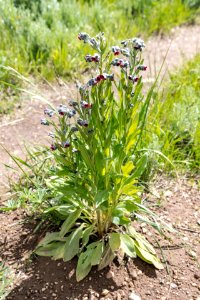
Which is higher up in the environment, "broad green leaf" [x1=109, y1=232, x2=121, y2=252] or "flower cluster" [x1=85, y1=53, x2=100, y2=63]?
"flower cluster" [x1=85, y1=53, x2=100, y2=63]

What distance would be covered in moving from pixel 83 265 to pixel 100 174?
0.55 meters

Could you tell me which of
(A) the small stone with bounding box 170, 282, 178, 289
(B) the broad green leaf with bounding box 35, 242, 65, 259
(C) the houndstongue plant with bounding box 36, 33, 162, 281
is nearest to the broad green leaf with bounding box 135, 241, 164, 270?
(C) the houndstongue plant with bounding box 36, 33, 162, 281

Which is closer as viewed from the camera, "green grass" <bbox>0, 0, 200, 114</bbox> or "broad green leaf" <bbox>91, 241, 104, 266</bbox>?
"broad green leaf" <bbox>91, 241, 104, 266</bbox>

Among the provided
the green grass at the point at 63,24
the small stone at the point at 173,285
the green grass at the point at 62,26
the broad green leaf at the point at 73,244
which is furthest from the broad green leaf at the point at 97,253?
the green grass at the point at 63,24

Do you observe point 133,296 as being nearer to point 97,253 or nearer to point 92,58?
point 97,253

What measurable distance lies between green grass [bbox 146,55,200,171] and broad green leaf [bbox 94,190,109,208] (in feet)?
3.40

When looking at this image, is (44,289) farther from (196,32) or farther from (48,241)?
(196,32)

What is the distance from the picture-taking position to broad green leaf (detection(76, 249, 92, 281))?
2594 millimetres

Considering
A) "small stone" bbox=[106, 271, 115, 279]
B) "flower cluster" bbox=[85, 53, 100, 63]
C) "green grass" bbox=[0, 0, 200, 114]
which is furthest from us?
"green grass" bbox=[0, 0, 200, 114]

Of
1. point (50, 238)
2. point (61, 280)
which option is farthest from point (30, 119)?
point (61, 280)

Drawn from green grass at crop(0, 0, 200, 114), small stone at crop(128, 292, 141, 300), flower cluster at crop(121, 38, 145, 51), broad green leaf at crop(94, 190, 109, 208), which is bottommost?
small stone at crop(128, 292, 141, 300)

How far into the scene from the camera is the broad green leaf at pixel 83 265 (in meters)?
2.59

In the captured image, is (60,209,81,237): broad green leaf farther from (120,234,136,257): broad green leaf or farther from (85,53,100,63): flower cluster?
(85,53,100,63): flower cluster

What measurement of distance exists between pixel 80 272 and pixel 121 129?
860 mm
